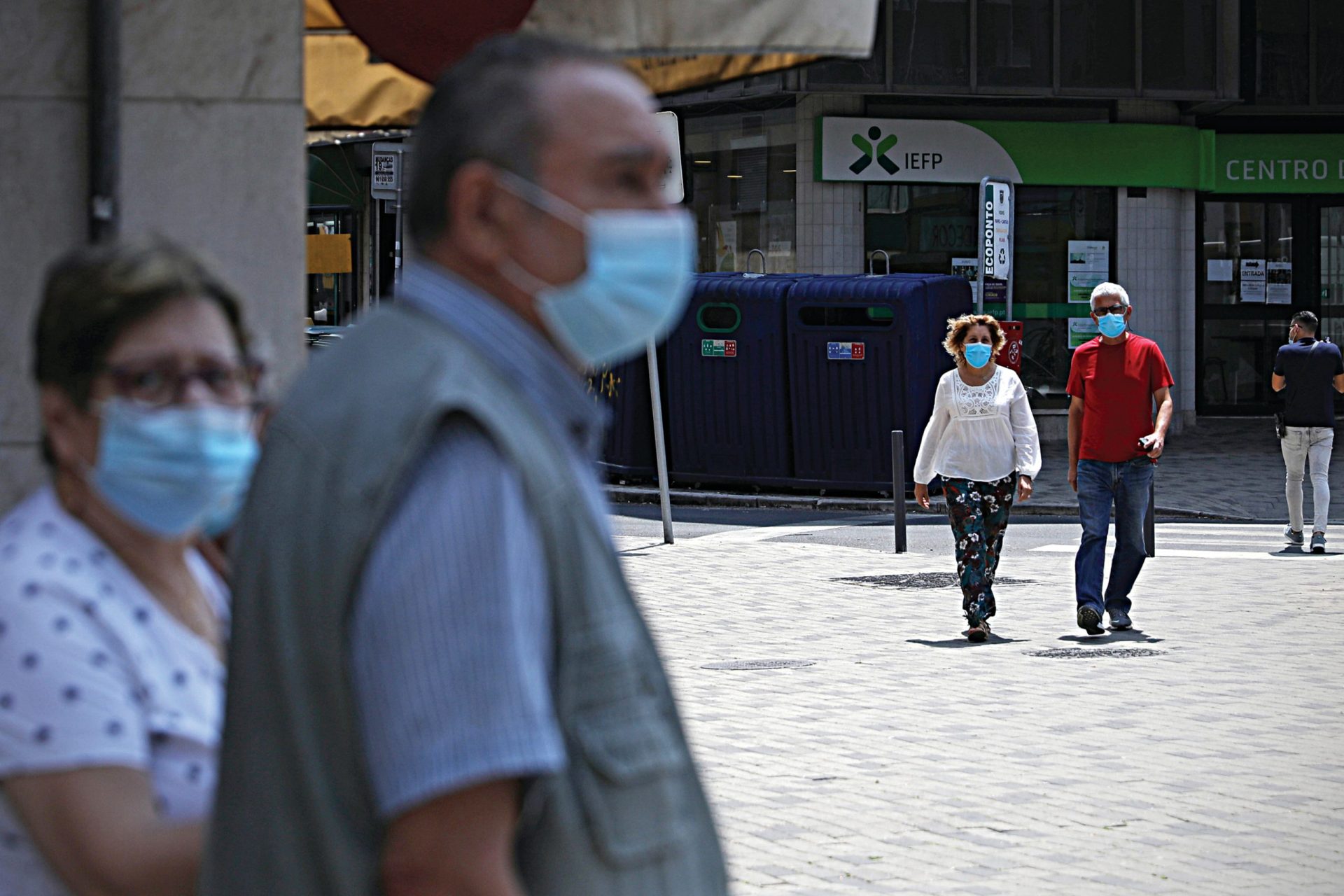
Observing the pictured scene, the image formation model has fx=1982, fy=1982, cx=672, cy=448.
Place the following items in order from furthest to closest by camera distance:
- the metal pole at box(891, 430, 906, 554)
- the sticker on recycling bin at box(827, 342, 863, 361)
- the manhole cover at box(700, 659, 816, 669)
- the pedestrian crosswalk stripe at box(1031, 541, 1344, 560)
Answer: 1. the sticker on recycling bin at box(827, 342, 863, 361)
2. the metal pole at box(891, 430, 906, 554)
3. the pedestrian crosswalk stripe at box(1031, 541, 1344, 560)
4. the manhole cover at box(700, 659, 816, 669)

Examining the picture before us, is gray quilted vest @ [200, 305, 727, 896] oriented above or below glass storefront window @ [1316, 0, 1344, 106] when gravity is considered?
below

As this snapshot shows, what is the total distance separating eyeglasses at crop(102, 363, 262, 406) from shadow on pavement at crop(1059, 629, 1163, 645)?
8.86 meters

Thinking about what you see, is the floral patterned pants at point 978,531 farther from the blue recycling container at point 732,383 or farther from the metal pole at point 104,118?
the blue recycling container at point 732,383

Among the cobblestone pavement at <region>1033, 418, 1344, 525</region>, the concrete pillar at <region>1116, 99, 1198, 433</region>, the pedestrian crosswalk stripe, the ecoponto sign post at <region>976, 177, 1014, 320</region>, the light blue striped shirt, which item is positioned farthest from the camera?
the concrete pillar at <region>1116, 99, 1198, 433</region>

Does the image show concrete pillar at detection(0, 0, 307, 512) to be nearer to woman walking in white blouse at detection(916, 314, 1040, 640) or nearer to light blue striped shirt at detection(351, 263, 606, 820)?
light blue striped shirt at detection(351, 263, 606, 820)

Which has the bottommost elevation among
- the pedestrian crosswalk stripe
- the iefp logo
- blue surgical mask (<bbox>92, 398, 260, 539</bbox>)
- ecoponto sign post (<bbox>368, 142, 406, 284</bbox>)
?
the pedestrian crosswalk stripe

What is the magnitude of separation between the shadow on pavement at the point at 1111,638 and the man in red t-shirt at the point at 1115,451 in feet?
0.15

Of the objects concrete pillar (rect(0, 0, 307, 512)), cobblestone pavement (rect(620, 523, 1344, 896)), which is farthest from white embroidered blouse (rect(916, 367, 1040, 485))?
concrete pillar (rect(0, 0, 307, 512))

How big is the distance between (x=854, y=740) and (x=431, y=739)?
629 centimetres

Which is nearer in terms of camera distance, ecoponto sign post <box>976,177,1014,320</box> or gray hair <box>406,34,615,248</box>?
gray hair <box>406,34,615,248</box>

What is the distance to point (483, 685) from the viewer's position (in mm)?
1669

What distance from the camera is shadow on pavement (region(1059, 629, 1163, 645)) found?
35.1 ft

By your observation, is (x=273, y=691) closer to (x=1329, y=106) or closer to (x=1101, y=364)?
(x=1101, y=364)

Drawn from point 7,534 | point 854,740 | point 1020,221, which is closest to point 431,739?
point 7,534
